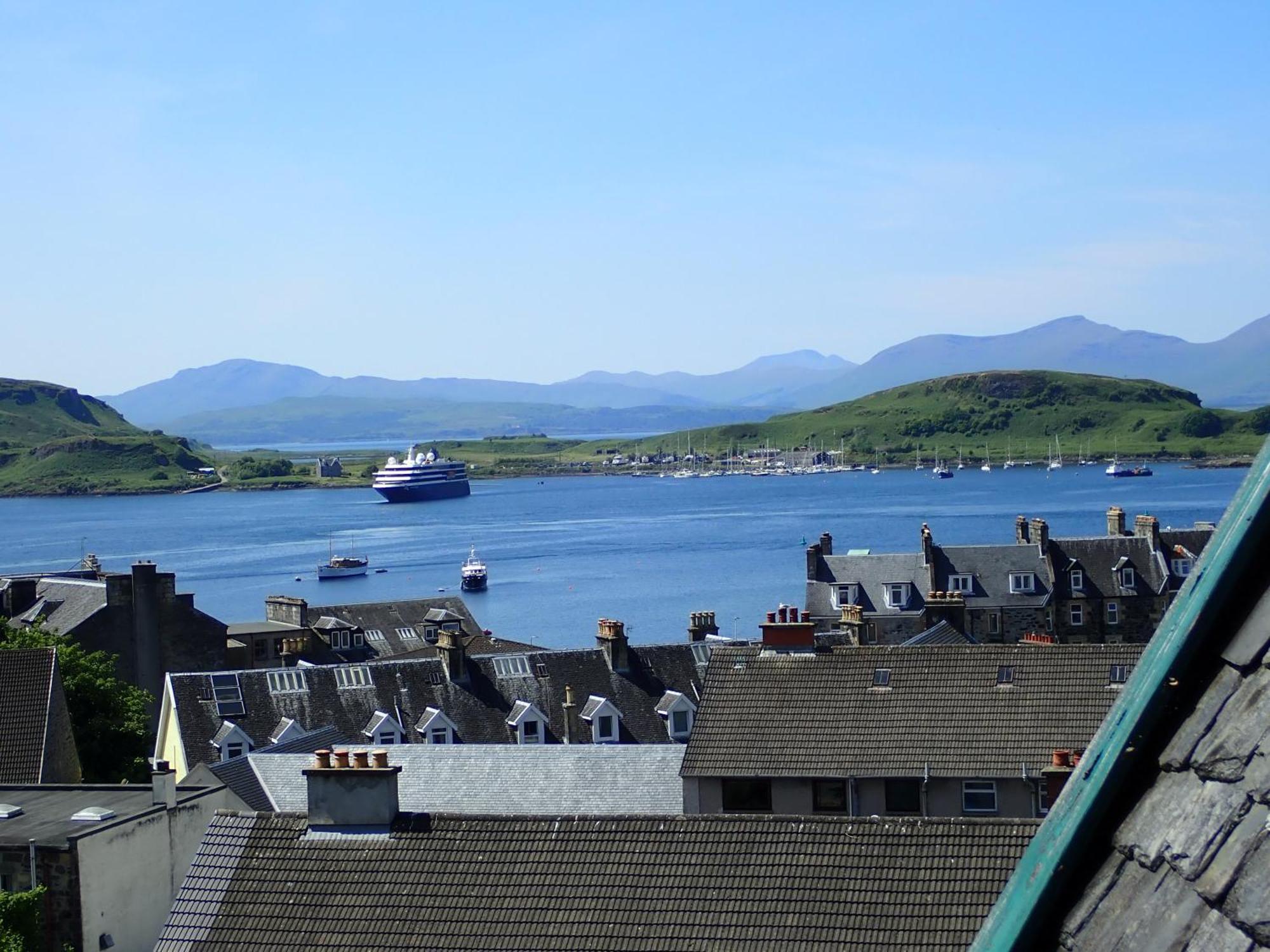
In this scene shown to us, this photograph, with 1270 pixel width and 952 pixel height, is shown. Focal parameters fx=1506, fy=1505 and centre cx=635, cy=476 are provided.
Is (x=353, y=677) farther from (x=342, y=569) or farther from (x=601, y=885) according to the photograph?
(x=342, y=569)

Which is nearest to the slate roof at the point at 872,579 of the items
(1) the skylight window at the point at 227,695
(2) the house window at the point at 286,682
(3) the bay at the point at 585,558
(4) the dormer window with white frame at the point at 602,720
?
(4) the dormer window with white frame at the point at 602,720

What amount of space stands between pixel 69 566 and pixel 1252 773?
515 feet

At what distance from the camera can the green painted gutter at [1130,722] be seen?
1967 mm

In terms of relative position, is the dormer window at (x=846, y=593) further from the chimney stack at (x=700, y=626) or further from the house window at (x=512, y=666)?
the house window at (x=512, y=666)

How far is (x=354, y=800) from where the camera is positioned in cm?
1395

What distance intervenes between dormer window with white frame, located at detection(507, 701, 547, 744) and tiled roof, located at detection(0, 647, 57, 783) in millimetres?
12112

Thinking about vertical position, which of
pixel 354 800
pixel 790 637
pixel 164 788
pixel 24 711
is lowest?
pixel 24 711

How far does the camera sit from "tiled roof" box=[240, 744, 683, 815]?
80.1ft

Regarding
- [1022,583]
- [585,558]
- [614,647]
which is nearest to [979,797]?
[614,647]

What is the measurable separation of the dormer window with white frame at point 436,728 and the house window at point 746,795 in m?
18.1

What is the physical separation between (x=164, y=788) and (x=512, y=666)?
21539 mm

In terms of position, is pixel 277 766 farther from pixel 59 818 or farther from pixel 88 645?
pixel 88 645

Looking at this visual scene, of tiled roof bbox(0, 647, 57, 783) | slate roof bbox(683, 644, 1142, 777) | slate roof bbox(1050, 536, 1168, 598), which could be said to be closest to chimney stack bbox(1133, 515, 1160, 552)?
slate roof bbox(1050, 536, 1168, 598)

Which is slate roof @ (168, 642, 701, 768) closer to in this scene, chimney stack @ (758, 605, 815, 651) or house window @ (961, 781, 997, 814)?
chimney stack @ (758, 605, 815, 651)
